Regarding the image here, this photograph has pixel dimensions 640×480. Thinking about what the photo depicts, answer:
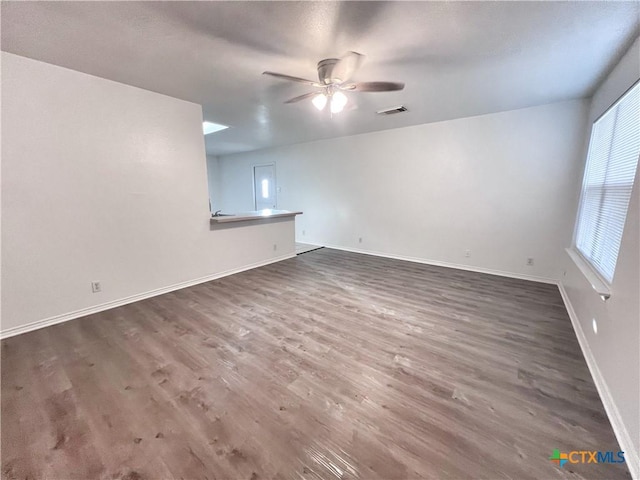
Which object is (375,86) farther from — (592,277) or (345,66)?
(592,277)

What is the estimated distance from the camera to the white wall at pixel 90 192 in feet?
7.49

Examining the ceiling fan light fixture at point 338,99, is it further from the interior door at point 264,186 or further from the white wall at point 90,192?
the interior door at point 264,186

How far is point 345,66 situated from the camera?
6.79 feet

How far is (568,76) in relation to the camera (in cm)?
250

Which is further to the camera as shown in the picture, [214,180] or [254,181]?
[214,180]

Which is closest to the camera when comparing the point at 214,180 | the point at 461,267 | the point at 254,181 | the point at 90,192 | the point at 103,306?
the point at 90,192

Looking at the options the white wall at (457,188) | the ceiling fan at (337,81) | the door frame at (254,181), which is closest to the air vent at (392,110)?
the white wall at (457,188)

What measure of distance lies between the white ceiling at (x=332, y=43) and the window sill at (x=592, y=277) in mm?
1753

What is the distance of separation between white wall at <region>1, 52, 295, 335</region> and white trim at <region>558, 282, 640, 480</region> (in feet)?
13.5

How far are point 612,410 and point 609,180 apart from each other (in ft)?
6.22

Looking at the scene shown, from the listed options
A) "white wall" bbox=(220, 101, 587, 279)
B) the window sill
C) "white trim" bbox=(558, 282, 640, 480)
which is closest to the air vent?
"white wall" bbox=(220, 101, 587, 279)

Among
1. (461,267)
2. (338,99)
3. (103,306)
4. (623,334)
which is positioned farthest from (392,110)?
(103,306)

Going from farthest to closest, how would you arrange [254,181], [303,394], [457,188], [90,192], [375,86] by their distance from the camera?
1. [254,181]
2. [457,188]
3. [90,192]
4. [375,86]
5. [303,394]

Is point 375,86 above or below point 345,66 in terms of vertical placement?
below
